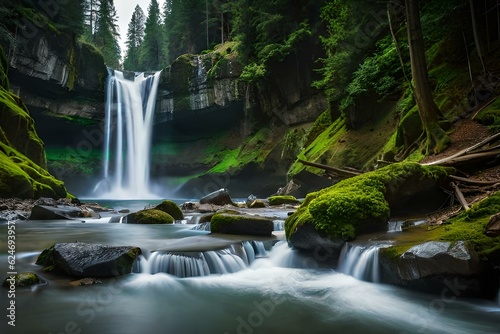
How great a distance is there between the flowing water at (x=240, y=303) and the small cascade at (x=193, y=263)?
22 millimetres

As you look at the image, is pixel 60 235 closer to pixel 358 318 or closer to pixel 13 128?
pixel 358 318

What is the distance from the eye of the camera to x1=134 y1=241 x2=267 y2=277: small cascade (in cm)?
597

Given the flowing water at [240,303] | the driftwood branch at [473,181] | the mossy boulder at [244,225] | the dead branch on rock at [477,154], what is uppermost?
the dead branch on rock at [477,154]

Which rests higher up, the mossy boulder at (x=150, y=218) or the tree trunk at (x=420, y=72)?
the tree trunk at (x=420, y=72)

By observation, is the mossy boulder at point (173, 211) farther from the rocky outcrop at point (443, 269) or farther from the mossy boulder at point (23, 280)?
the rocky outcrop at point (443, 269)

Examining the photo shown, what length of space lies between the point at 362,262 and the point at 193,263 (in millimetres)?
2924

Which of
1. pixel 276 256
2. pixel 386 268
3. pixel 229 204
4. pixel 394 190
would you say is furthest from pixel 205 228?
pixel 229 204

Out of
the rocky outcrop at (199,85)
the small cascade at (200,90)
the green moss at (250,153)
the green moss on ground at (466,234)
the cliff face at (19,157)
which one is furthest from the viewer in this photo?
the small cascade at (200,90)

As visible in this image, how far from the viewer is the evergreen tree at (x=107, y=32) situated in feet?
171

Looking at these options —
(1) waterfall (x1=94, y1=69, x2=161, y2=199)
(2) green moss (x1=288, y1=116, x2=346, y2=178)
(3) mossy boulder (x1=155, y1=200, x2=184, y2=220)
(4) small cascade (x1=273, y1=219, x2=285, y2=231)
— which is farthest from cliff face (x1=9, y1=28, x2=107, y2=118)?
(4) small cascade (x1=273, y1=219, x2=285, y2=231)

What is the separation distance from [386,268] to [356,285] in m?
0.60

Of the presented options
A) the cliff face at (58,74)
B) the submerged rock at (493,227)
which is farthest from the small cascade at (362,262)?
the cliff face at (58,74)

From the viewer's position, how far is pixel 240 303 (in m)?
4.82

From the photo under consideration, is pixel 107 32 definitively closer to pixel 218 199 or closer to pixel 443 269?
pixel 218 199
